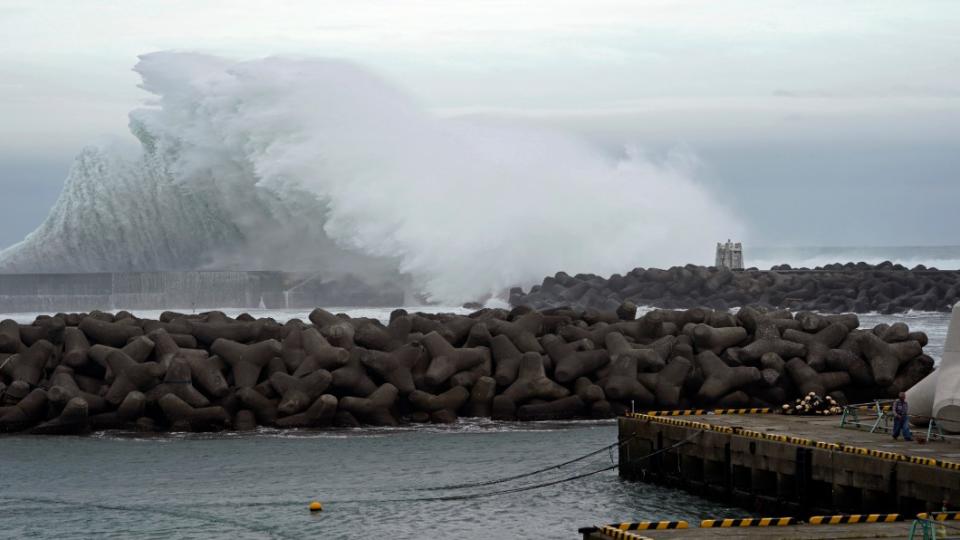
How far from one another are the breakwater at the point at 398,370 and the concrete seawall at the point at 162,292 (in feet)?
61.4

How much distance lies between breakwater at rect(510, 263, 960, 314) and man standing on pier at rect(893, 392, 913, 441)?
21.7 meters

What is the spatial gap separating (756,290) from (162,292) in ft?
55.4

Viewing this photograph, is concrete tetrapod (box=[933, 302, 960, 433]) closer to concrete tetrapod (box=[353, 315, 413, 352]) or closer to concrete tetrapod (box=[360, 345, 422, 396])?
concrete tetrapod (box=[360, 345, 422, 396])

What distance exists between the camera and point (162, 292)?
41938 millimetres

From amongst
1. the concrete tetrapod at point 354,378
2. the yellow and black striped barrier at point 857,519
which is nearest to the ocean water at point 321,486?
the concrete tetrapod at point 354,378

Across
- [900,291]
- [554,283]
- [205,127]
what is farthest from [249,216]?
[900,291]

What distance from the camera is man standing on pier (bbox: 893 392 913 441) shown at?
15.3m

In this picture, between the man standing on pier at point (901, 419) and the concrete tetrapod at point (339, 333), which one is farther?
the concrete tetrapod at point (339, 333)

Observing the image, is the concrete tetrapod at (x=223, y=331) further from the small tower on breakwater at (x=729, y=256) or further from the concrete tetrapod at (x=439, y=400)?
the small tower on breakwater at (x=729, y=256)

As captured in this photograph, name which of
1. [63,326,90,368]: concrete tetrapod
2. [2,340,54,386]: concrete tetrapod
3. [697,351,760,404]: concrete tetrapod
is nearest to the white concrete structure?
[697,351,760,404]: concrete tetrapod

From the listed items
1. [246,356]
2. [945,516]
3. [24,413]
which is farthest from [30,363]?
[945,516]

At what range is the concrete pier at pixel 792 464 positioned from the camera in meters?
13.5

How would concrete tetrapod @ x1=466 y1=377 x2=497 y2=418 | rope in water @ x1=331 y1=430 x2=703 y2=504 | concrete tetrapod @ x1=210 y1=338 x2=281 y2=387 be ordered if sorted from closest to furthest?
1. rope in water @ x1=331 y1=430 x2=703 y2=504
2. concrete tetrapod @ x1=210 y1=338 x2=281 y2=387
3. concrete tetrapod @ x1=466 y1=377 x2=497 y2=418

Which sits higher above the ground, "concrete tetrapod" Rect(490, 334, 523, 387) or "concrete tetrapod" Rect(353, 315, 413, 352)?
"concrete tetrapod" Rect(353, 315, 413, 352)
